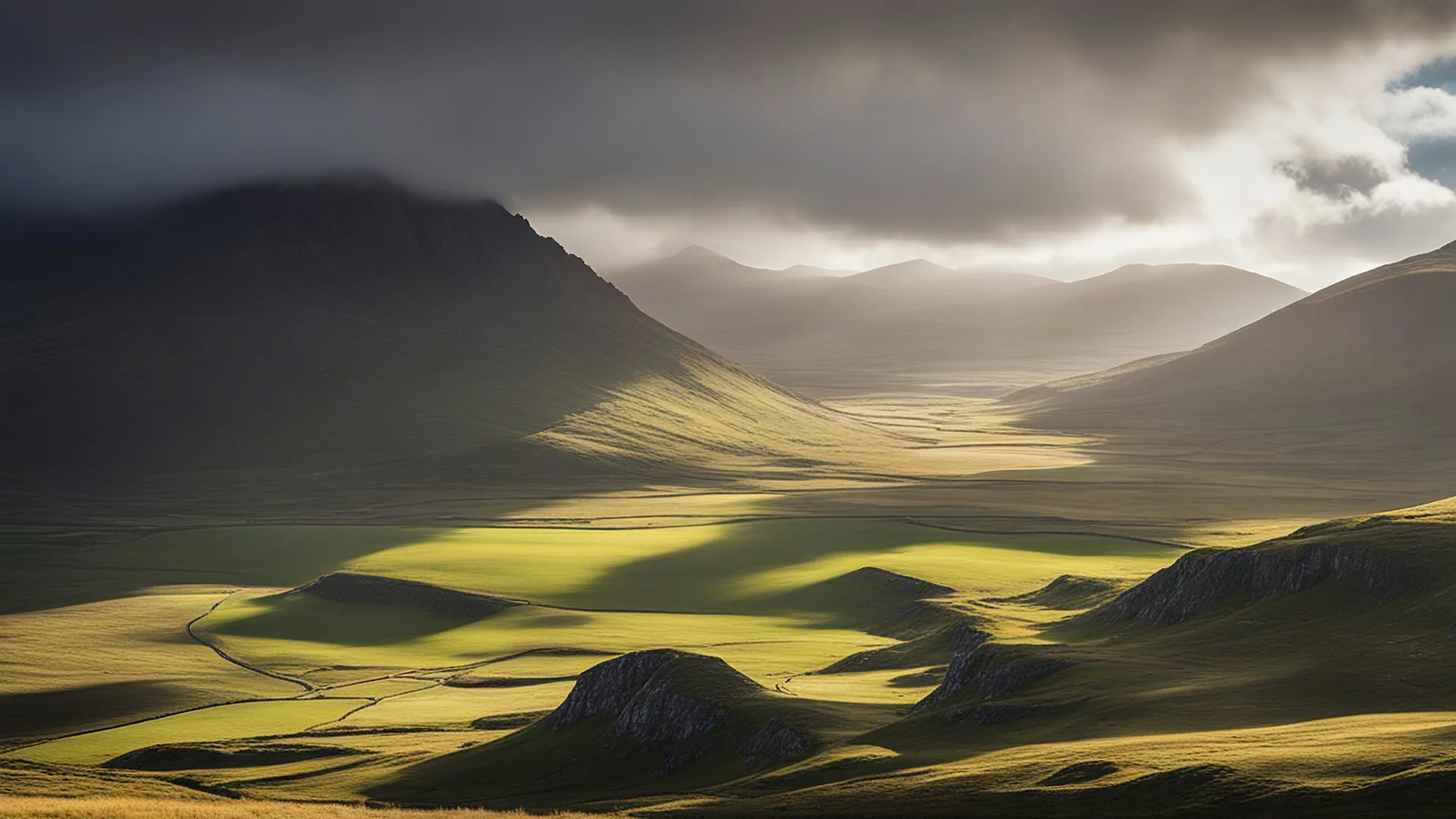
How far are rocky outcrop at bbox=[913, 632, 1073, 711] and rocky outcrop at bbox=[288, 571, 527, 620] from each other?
6518 centimetres

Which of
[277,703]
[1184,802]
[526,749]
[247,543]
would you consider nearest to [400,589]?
[277,703]

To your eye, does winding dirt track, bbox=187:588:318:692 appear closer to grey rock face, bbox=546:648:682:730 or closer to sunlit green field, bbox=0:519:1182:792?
sunlit green field, bbox=0:519:1182:792

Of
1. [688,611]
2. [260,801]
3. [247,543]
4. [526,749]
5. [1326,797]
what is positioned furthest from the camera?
[247,543]

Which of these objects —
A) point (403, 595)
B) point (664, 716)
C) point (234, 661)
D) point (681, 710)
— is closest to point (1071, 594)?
point (681, 710)

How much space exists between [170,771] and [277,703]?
20.8 metres

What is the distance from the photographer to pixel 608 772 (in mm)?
75375

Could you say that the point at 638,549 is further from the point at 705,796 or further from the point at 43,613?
the point at 705,796

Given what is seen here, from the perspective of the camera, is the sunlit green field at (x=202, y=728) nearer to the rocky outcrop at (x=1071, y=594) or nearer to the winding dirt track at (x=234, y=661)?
the winding dirt track at (x=234, y=661)

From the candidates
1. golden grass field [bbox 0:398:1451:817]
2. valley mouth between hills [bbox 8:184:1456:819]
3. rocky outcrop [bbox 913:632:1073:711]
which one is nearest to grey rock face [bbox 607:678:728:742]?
valley mouth between hills [bbox 8:184:1456:819]

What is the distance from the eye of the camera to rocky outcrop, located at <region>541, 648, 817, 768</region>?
A: 7325cm

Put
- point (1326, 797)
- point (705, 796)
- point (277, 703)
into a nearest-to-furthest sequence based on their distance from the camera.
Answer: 1. point (1326, 797)
2. point (705, 796)
3. point (277, 703)

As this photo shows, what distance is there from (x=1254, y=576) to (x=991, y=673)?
79.6 feet

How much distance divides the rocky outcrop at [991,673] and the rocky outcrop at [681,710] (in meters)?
9.91

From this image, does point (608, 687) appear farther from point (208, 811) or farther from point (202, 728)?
point (208, 811)
